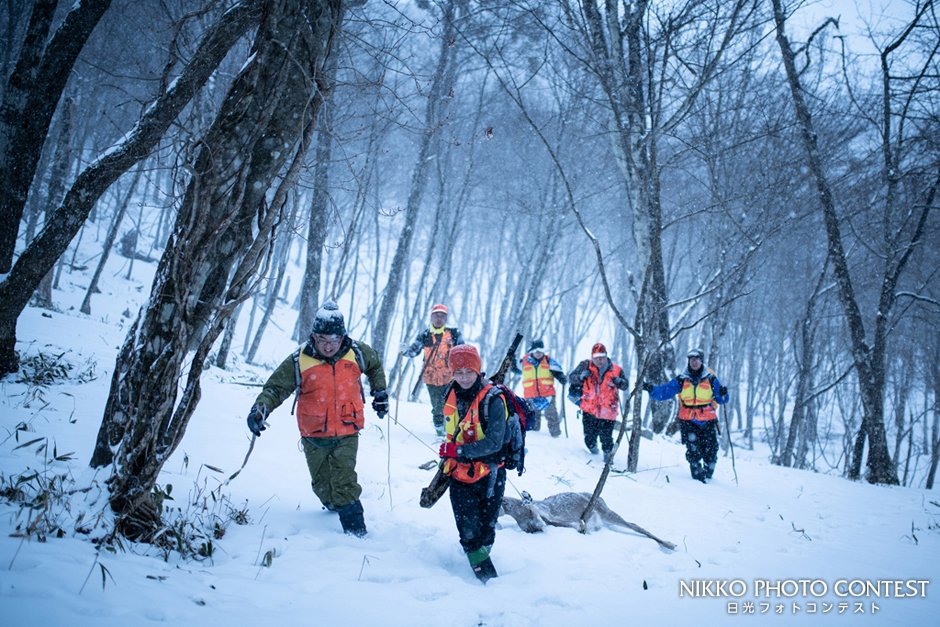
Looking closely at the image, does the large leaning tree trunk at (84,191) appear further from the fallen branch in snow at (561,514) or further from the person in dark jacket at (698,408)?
the person in dark jacket at (698,408)

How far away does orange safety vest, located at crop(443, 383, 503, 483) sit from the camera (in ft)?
10.4

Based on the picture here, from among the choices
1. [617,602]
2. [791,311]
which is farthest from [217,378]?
[791,311]

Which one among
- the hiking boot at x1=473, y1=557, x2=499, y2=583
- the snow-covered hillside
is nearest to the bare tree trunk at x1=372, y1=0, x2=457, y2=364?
the snow-covered hillside

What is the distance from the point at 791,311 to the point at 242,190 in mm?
19296

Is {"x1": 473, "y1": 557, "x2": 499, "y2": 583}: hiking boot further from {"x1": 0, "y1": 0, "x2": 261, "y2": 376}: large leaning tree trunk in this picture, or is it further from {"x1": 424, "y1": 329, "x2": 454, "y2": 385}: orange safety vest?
{"x1": 0, "y1": 0, "x2": 261, "y2": 376}: large leaning tree trunk

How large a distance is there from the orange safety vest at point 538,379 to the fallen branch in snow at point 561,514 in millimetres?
4046

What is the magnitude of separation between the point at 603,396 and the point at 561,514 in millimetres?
3486

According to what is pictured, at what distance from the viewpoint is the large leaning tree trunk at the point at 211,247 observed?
103 inches

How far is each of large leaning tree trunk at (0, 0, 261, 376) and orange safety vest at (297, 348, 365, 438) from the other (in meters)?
2.85

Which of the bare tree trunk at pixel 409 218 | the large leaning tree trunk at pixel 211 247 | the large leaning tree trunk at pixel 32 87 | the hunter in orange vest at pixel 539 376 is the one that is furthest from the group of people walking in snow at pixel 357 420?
the bare tree trunk at pixel 409 218

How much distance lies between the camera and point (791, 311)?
16781mm

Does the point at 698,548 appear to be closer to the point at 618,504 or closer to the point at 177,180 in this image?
the point at 618,504

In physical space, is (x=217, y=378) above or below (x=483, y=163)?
below

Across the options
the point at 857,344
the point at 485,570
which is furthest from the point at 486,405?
the point at 857,344
